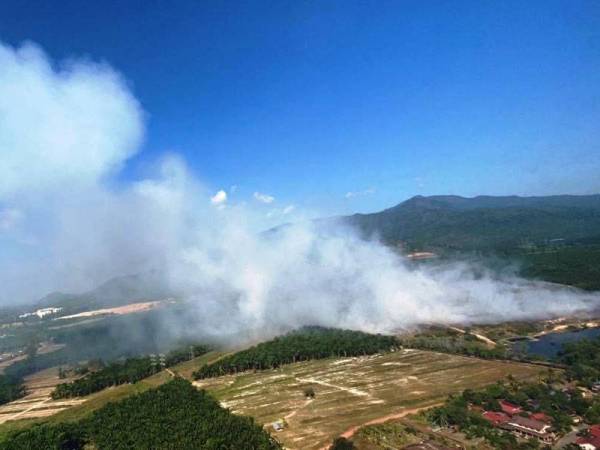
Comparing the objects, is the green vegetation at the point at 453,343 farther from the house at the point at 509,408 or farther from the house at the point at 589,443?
the house at the point at 589,443

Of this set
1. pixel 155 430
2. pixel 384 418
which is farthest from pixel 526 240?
pixel 155 430

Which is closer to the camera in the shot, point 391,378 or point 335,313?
point 391,378

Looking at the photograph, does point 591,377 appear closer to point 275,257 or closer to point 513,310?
point 513,310

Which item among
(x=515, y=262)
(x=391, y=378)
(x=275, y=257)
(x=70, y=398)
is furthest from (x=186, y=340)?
(x=515, y=262)

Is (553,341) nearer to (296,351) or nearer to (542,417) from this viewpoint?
(542,417)

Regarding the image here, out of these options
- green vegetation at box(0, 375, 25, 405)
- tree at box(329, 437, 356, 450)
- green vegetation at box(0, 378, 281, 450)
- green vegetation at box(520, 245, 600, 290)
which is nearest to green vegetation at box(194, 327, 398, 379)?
green vegetation at box(0, 378, 281, 450)

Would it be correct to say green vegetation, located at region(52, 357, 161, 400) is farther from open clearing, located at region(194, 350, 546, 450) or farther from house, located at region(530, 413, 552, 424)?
house, located at region(530, 413, 552, 424)
